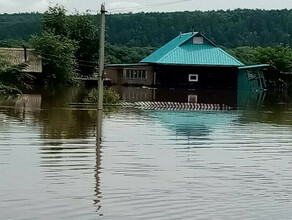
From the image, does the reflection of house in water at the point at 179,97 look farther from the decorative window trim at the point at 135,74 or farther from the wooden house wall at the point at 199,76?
the decorative window trim at the point at 135,74

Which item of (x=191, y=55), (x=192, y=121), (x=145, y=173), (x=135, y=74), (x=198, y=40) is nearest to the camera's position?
(x=145, y=173)

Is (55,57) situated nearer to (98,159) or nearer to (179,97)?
(179,97)

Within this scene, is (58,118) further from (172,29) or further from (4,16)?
(4,16)

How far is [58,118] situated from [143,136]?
3.45m

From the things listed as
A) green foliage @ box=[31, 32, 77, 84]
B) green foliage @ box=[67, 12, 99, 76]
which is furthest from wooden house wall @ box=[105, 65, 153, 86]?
green foliage @ box=[31, 32, 77, 84]

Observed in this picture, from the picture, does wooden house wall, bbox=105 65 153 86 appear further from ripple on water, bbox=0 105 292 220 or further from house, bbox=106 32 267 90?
ripple on water, bbox=0 105 292 220

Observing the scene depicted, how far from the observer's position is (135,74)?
129ft

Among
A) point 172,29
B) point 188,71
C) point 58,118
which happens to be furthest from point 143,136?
point 172,29

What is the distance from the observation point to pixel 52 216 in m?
6.19

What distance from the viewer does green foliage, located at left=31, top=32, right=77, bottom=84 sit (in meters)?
34.1

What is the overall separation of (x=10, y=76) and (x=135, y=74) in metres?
12.1

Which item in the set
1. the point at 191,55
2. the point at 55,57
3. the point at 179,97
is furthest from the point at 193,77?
the point at 179,97

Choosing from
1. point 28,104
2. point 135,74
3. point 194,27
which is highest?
point 194,27

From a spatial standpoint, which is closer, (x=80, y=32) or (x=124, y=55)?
(x=80, y=32)
